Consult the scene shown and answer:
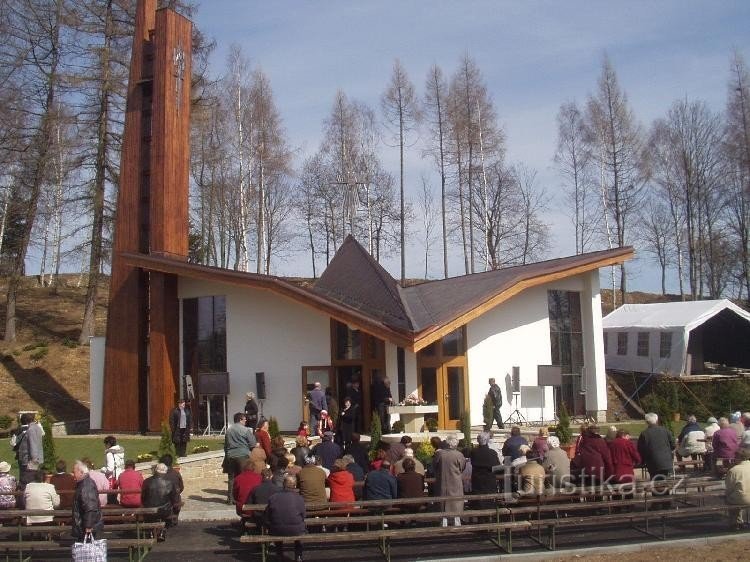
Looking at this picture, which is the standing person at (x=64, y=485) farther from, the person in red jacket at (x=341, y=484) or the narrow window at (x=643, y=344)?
the narrow window at (x=643, y=344)

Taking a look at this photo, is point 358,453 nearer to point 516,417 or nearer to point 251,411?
point 251,411

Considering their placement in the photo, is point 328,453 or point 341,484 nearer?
point 341,484

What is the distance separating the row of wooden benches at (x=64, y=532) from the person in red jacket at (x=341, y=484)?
1.97 m

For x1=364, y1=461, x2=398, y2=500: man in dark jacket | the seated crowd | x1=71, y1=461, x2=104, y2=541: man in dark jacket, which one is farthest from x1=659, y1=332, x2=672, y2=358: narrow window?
x1=71, y1=461, x2=104, y2=541: man in dark jacket

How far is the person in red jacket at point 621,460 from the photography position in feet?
33.1

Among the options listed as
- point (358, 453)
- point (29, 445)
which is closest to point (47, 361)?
point (29, 445)

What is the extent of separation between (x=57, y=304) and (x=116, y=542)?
88.4 ft

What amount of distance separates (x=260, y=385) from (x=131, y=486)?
9838 mm

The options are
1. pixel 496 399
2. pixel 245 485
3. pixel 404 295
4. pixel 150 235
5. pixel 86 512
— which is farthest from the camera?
pixel 404 295

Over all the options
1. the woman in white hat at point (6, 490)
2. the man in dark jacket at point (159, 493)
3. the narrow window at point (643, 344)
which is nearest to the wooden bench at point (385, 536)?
the man in dark jacket at point (159, 493)

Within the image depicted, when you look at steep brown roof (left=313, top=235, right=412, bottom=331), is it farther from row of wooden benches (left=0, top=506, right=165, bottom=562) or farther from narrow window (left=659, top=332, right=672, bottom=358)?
narrow window (left=659, top=332, right=672, bottom=358)

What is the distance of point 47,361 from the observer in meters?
26.3

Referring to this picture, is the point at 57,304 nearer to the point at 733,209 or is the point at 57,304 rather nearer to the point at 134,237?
the point at 134,237

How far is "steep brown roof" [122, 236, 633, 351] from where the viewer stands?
17438 millimetres
